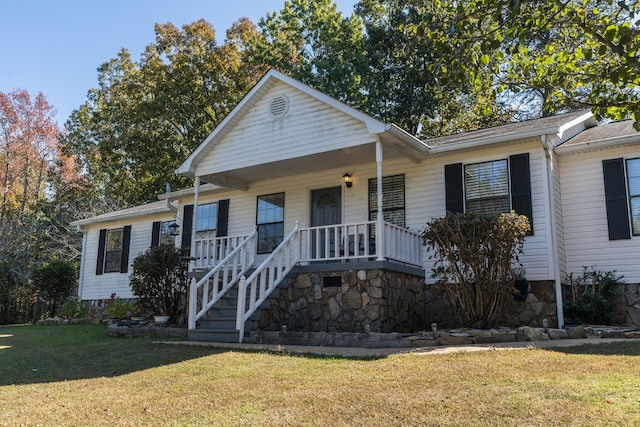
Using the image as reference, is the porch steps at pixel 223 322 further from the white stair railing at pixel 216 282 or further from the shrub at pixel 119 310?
the shrub at pixel 119 310

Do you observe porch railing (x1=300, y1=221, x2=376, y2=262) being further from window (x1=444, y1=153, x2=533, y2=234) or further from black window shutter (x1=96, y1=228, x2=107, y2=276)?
black window shutter (x1=96, y1=228, x2=107, y2=276)

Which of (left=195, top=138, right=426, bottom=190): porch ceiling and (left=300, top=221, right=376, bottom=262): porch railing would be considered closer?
(left=300, top=221, right=376, bottom=262): porch railing

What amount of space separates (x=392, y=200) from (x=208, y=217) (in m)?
5.48

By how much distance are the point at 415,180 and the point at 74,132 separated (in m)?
21.7

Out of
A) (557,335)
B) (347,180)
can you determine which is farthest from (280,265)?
(557,335)

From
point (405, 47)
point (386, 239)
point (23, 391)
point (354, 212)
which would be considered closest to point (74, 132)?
point (405, 47)

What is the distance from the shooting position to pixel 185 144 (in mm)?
24094

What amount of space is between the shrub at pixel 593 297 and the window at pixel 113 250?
12.9m

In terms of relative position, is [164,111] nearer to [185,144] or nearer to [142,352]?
[185,144]

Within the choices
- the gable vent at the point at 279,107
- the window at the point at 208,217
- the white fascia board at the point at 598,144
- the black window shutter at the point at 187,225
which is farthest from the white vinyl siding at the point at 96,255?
the white fascia board at the point at 598,144

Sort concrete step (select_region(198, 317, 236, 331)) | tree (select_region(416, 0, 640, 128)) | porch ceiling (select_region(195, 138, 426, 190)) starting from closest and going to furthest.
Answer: tree (select_region(416, 0, 640, 128)), concrete step (select_region(198, 317, 236, 331)), porch ceiling (select_region(195, 138, 426, 190))

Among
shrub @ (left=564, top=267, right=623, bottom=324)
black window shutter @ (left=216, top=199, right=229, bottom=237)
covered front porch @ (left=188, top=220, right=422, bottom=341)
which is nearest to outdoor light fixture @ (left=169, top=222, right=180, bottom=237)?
black window shutter @ (left=216, top=199, right=229, bottom=237)

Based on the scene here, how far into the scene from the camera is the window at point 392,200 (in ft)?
37.4

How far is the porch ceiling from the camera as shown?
10789 millimetres
